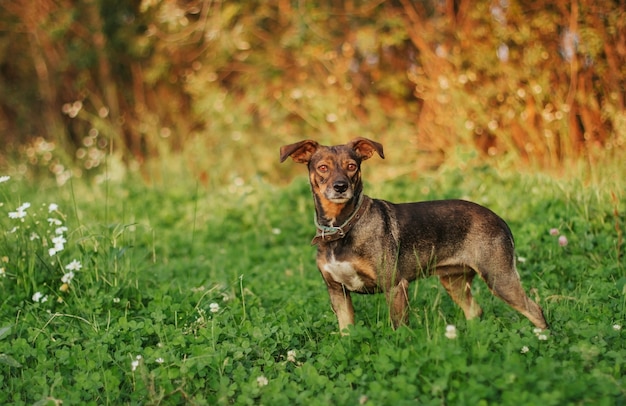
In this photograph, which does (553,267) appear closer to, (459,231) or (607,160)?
(459,231)

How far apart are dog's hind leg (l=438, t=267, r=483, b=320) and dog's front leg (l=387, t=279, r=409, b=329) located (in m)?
0.52

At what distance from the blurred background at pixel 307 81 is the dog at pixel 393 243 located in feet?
10.6

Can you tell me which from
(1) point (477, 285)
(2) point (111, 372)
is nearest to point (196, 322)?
(2) point (111, 372)

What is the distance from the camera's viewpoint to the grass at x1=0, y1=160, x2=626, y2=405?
3545mm

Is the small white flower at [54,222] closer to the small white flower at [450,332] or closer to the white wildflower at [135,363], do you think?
the white wildflower at [135,363]

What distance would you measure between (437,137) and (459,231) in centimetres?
563

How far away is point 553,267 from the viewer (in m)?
5.52

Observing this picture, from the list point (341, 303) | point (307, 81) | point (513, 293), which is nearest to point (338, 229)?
point (341, 303)

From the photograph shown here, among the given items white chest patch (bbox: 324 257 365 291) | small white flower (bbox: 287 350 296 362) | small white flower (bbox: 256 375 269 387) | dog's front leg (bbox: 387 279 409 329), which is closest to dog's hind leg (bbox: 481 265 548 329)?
dog's front leg (bbox: 387 279 409 329)

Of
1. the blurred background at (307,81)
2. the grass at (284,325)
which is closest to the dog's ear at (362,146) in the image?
the grass at (284,325)

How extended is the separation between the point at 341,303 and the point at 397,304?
40 centimetres

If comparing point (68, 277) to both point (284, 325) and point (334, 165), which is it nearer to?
point (284, 325)

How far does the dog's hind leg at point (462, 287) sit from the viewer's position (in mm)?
4766

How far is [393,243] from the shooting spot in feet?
14.8
